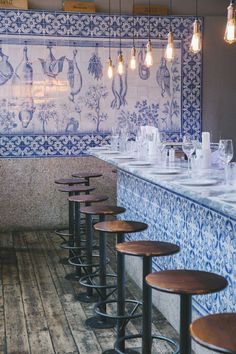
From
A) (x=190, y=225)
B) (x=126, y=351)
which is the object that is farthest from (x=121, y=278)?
(x=190, y=225)

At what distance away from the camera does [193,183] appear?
3328mm

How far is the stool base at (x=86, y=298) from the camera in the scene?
4.75m

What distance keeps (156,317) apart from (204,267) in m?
0.95

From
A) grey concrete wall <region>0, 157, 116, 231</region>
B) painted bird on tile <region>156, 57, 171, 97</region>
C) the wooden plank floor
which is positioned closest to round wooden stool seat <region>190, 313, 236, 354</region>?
the wooden plank floor

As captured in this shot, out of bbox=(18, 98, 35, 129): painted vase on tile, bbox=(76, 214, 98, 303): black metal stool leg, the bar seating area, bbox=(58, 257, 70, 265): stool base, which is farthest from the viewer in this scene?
bbox=(18, 98, 35, 129): painted vase on tile

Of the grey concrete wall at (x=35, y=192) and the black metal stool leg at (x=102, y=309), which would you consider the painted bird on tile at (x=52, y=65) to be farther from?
the black metal stool leg at (x=102, y=309)

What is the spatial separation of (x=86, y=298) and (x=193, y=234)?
57.0 inches

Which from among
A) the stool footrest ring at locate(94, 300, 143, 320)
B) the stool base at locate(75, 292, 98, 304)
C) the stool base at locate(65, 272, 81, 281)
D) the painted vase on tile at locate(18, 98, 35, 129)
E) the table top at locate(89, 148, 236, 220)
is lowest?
the stool base at locate(75, 292, 98, 304)

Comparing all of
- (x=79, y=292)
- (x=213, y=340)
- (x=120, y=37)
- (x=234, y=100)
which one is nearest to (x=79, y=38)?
(x=120, y=37)

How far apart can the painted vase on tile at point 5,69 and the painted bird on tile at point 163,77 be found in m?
2.05

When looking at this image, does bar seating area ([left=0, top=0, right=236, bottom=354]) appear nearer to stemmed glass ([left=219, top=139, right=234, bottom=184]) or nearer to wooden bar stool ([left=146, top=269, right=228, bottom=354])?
stemmed glass ([left=219, top=139, right=234, bottom=184])

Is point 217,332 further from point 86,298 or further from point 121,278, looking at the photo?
point 86,298

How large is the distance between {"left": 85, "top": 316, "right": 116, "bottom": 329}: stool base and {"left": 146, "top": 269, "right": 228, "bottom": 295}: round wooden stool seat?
158cm

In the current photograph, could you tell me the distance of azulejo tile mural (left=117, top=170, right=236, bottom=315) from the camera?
3180 millimetres
